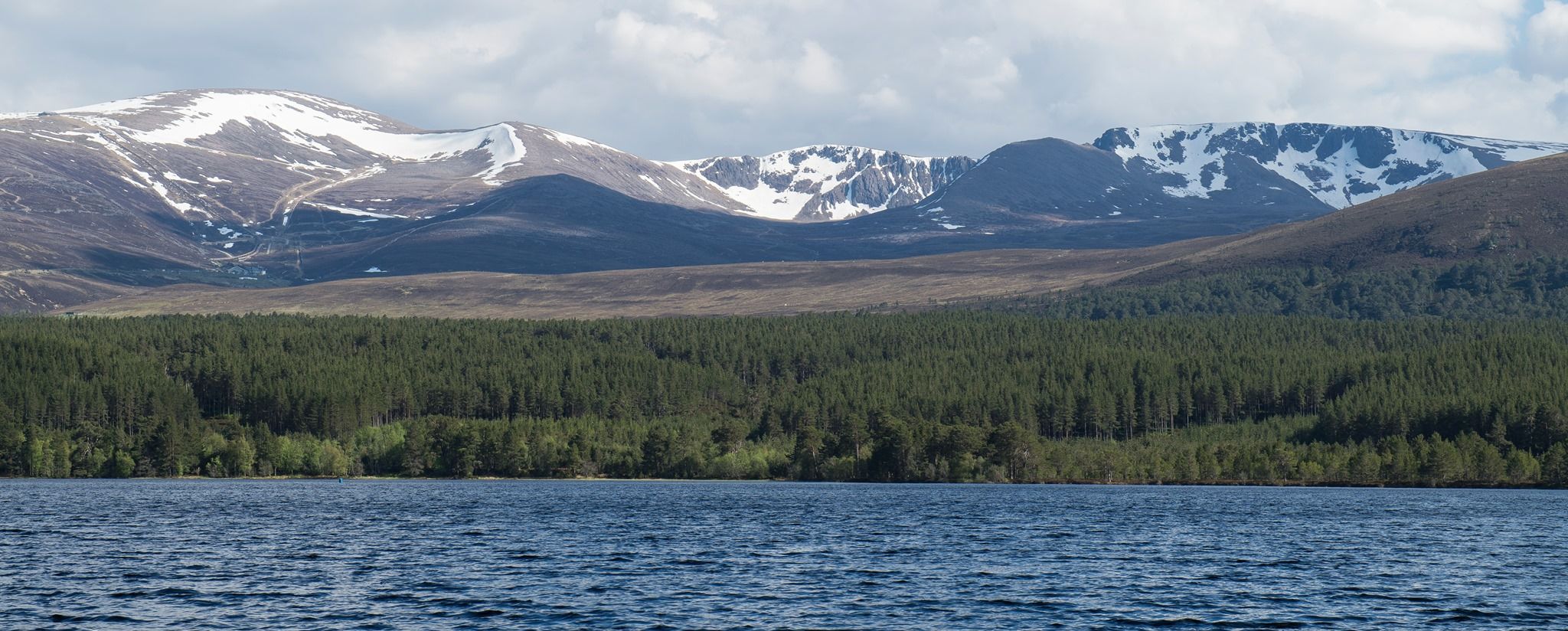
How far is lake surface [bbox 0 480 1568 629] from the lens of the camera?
7088cm

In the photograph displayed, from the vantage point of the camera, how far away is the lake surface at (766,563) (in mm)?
70875

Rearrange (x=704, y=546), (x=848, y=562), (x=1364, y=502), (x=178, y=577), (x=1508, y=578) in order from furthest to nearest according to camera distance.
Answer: (x=1364, y=502), (x=704, y=546), (x=848, y=562), (x=1508, y=578), (x=178, y=577)

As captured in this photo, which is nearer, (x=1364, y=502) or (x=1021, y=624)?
(x=1021, y=624)

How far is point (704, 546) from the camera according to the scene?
103 metres

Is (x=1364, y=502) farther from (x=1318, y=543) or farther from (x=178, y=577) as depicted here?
(x=178, y=577)

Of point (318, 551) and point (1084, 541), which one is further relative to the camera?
point (1084, 541)

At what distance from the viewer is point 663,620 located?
225 ft

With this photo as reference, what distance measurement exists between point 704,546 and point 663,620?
1365 inches

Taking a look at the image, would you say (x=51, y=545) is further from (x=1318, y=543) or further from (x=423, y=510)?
(x=1318, y=543)

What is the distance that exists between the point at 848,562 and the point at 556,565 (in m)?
16.7

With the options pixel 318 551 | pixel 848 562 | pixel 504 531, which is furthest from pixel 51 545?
pixel 848 562

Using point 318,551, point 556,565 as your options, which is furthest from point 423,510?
point 556,565

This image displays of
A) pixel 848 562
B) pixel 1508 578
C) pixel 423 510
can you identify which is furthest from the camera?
pixel 423 510

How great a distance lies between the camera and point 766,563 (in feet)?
306
